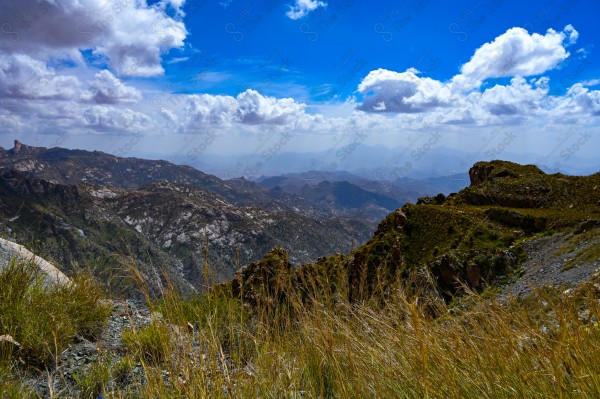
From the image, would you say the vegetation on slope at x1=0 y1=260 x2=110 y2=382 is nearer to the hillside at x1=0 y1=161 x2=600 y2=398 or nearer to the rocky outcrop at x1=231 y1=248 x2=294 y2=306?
the hillside at x1=0 y1=161 x2=600 y2=398

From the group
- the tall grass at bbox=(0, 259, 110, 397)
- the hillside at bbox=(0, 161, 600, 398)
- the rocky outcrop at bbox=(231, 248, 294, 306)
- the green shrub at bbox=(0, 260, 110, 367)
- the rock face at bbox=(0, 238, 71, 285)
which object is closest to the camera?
the hillside at bbox=(0, 161, 600, 398)

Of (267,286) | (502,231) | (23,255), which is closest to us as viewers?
(267,286)

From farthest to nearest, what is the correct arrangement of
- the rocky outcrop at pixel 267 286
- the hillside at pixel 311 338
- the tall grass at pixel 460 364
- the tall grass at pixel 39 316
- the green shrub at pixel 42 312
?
the rocky outcrop at pixel 267 286 → the green shrub at pixel 42 312 → the tall grass at pixel 39 316 → the hillside at pixel 311 338 → the tall grass at pixel 460 364

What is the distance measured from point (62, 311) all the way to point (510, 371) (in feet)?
19.6

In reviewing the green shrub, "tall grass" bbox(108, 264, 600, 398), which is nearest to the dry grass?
"tall grass" bbox(108, 264, 600, 398)

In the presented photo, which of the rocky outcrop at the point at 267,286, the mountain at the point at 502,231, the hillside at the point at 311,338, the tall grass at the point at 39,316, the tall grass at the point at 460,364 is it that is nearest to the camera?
the tall grass at the point at 460,364

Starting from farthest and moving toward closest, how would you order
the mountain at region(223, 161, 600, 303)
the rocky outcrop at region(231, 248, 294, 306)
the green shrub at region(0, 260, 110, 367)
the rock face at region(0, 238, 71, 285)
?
1. the mountain at region(223, 161, 600, 303)
2. the rock face at region(0, 238, 71, 285)
3. the rocky outcrop at region(231, 248, 294, 306)
4. the green shrub at region(0, 260, 110, 367)

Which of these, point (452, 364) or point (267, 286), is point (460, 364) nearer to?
point (452, 364)

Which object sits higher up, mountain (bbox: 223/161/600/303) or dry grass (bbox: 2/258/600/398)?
dry grass (bbox: 2/258/600/398)

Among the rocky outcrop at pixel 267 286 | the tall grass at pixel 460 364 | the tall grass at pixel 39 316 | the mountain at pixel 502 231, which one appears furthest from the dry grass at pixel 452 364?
the mountain at pixel 502 231

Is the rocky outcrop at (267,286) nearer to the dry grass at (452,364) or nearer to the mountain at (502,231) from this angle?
the dry grass at (452,364)

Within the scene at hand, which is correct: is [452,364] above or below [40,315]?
above

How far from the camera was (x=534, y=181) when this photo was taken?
68938 millimetres

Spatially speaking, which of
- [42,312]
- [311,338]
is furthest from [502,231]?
[42,312]
